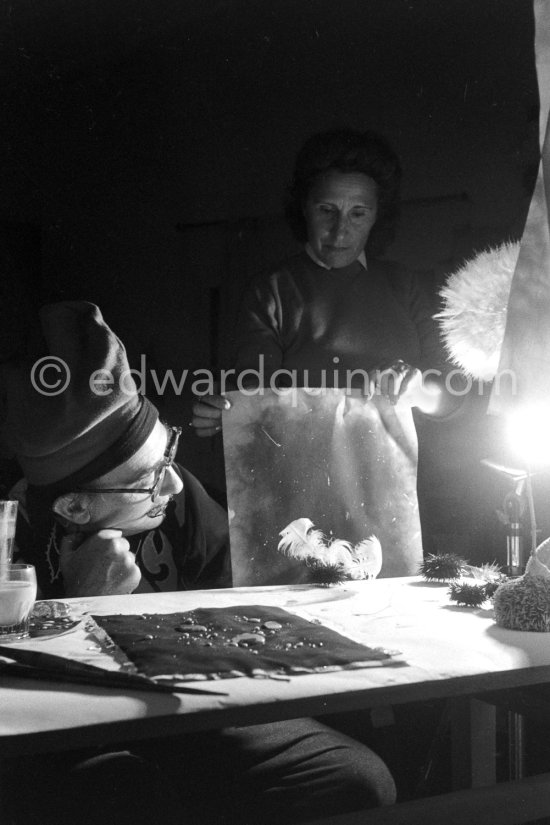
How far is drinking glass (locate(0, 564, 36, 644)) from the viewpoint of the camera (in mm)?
1057

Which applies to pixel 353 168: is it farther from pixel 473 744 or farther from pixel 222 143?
pixel 473 744

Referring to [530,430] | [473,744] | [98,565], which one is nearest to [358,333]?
[530,430]

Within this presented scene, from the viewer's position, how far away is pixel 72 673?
0.89 metres

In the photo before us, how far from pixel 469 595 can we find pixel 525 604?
21 centimetres

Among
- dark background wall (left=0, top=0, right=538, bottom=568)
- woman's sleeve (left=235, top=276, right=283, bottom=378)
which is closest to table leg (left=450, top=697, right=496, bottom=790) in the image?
dark background wall (left=0, top=0, right=538, bottom=568)

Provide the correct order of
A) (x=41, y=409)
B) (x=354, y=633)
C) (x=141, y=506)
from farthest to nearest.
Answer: (x=141, y=506)
(x=41, y=409)
(x=354, y=633)

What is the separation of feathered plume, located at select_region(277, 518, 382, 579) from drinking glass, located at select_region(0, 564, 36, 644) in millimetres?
860

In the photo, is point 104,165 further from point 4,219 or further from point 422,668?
point 422,668

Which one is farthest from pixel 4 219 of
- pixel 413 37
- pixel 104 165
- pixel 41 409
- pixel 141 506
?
pixel 413 37

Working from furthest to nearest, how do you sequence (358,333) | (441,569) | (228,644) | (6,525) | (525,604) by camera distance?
(358,333) < (441,569) < (6,525) < (525,604) < (228,644)

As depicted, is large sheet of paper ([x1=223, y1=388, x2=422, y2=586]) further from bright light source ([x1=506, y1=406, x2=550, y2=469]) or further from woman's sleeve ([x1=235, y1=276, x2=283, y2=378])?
bright light source ([x1=506, y1=406, x2=550, y2=469])

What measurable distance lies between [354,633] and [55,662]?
1.41ft

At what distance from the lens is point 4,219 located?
167 cm

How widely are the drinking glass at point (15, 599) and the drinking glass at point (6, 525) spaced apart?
0.51 feet
